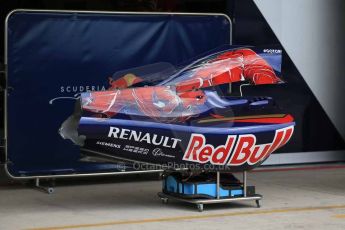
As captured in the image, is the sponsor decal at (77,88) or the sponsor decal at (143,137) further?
the sponsor decal at (77,88)

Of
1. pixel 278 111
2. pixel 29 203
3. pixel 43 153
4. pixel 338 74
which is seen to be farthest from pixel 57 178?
pixel 338 74

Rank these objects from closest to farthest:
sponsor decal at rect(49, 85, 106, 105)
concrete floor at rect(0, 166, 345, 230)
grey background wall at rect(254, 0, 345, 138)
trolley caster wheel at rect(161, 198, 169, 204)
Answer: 1. concrete floor at rect(0, 166, 345, 230)
2. trolley caster wheel at rect(161, 198, 169, 204)
3. sponsor decal at rect(49, 85, 106, 105)
4. grey background wall at rect(254, 0, 345, 138)

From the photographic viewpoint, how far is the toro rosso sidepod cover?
9.05 meters

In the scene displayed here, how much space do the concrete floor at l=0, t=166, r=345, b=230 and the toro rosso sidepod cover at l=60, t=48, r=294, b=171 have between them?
2.00 ft

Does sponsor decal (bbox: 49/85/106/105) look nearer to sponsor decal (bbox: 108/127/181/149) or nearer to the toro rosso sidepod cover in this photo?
the toro rosso sidepod cover

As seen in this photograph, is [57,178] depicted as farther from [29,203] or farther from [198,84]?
[198,84]

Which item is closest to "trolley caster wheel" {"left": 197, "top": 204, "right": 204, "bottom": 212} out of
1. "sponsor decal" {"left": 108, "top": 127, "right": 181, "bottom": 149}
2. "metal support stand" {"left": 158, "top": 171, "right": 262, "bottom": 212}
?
"metal support stand" {"left": 158, "top": 171, "right": 262, "bottom": 212}

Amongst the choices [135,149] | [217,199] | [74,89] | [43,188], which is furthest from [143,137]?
[43,188]

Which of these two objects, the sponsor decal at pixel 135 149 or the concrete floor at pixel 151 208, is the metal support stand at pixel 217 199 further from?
the sponsor decal at pixel 135 149

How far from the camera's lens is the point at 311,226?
8773mm

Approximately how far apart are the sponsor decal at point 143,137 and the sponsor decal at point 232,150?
0.21 meters

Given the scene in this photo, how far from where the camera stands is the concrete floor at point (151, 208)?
885 cm

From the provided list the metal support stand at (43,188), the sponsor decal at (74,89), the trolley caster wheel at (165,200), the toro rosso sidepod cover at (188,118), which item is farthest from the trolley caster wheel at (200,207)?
the sponsor decal at (74,89)

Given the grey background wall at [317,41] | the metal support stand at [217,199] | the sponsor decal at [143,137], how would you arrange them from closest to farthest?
the sponsor decal at [143,137] < the metal support stand at [217,199] < the grey background wall at [317,41]
